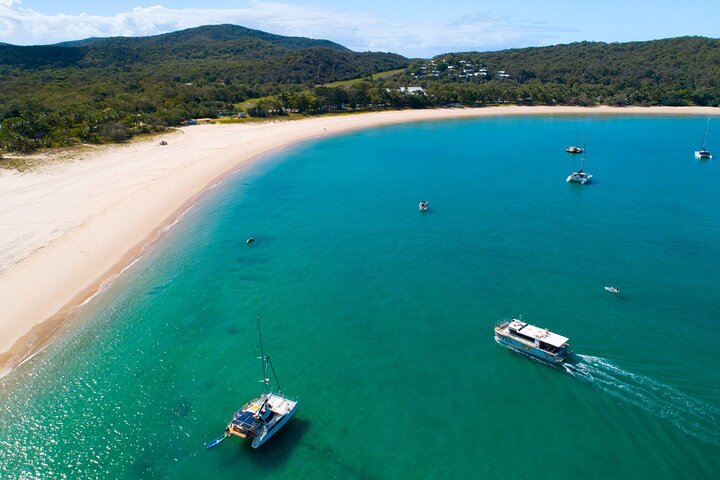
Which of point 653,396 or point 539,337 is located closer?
point 653,396

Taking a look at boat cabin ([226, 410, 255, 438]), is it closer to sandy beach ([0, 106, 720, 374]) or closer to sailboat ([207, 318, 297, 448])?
sailboat ([207, 318, 297, 448])

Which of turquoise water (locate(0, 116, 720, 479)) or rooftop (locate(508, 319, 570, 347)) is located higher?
rooftop (locate(508, 319, 570, 347))

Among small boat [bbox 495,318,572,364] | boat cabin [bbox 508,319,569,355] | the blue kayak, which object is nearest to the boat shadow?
the blue kayak

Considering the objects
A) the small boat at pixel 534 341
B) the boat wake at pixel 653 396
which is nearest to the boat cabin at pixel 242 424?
the small boat at pixel 534 341

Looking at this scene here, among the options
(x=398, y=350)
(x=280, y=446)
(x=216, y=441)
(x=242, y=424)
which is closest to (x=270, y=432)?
(x=280, y=446)

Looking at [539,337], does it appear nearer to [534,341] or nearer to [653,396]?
[534,341]

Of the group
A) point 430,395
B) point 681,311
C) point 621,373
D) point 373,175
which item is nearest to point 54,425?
point 430,395
